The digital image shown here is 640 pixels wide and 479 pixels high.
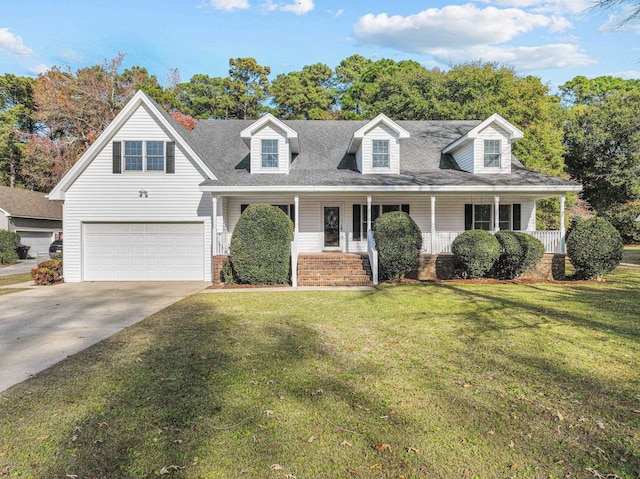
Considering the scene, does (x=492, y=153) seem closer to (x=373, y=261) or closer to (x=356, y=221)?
(x=356, y=221)

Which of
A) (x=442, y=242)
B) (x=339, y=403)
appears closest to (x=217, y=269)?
(x=442, y=242)

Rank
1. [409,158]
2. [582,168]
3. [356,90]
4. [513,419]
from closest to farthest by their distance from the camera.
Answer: [513,419], [409,158], [582,168], [356,90]

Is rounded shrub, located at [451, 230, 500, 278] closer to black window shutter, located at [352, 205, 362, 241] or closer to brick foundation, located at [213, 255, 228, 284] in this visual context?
black window shutter, located at [352, 205, 362, 241]

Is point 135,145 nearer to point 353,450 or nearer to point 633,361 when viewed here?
point 353,450

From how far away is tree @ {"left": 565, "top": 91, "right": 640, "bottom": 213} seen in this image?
27.8 meters

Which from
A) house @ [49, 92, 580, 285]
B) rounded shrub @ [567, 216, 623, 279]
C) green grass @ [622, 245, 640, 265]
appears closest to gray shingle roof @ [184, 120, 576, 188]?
house @ [49, 92, 580, 285]

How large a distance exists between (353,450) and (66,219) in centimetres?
1510

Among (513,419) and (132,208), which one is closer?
(513,419)

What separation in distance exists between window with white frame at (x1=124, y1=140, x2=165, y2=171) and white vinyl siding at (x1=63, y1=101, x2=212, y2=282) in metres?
0.25

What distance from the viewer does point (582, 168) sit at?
2992cm

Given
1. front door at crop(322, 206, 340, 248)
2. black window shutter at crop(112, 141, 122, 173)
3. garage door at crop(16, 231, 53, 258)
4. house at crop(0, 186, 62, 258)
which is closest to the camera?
black window shutter at crop(112, 141, 122, 173)

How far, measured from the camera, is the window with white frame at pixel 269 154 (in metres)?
15.0

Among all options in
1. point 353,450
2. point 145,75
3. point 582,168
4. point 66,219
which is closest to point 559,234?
point 353,450

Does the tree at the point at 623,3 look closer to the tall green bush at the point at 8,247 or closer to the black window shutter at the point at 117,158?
the black window shutter at the point at 117,158
